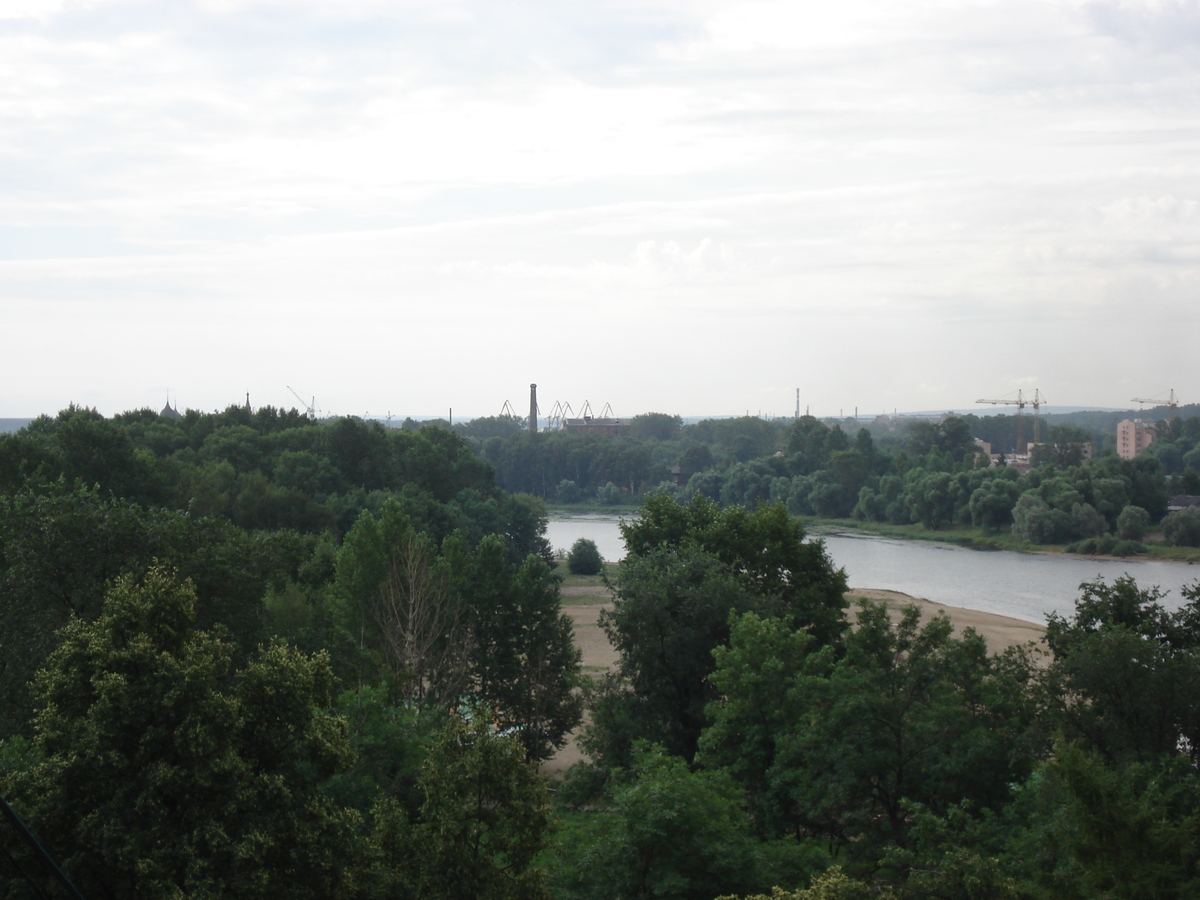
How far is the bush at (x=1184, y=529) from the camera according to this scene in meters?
63.8

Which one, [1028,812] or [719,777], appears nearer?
[1028,812]

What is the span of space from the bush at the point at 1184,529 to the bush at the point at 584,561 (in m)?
36.7

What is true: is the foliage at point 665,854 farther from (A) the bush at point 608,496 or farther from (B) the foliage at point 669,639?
(A) the bush at point 608,496

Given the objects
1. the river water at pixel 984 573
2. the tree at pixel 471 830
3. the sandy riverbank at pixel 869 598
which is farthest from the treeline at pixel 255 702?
the river water at pixel 984 573

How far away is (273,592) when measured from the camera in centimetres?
2383

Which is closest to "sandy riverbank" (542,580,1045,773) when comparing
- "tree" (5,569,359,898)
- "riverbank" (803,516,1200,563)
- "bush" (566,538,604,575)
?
"bush" (566,538,604,575)

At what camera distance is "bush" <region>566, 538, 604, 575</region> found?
59344mm

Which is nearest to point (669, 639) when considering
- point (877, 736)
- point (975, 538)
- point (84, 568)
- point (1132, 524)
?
point (877, 736)

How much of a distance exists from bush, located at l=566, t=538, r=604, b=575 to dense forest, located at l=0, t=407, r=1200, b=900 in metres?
29.1

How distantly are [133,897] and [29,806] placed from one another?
1.18 metres

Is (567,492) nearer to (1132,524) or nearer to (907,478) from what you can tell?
(907,478)

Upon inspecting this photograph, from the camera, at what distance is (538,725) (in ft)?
77.2

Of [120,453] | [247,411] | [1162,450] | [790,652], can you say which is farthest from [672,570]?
[1162,450]

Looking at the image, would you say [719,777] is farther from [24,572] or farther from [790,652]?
[24,572]
